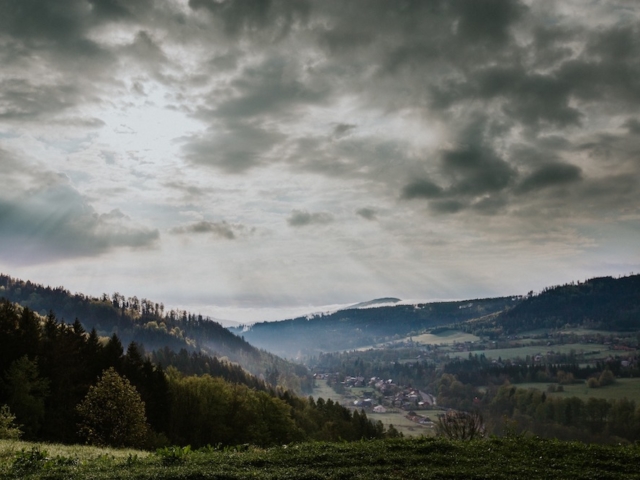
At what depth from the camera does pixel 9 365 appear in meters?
64.2

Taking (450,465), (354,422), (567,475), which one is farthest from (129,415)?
(354,422)

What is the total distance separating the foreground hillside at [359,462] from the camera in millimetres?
19391

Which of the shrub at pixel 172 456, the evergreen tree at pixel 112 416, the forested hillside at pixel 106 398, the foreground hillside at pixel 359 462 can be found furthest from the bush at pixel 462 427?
the evergreen tree at pixel 112 416

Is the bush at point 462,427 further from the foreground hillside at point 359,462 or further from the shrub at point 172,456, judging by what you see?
the shrub at point 172,456

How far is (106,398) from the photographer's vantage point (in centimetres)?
6078

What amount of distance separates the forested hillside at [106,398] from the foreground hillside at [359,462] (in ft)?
108

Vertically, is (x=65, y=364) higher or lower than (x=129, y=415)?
higher

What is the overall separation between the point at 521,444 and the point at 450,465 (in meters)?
5.86

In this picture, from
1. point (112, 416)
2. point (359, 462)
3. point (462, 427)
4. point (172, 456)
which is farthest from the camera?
point (462, 427)

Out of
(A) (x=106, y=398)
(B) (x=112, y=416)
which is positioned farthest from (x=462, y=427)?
(A) (x=106, y=398)

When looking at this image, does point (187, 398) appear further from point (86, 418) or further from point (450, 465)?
point (450, 465)

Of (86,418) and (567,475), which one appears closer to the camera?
(567,475)

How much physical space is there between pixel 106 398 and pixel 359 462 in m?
50.8

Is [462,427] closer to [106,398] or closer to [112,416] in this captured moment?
[112,416]
